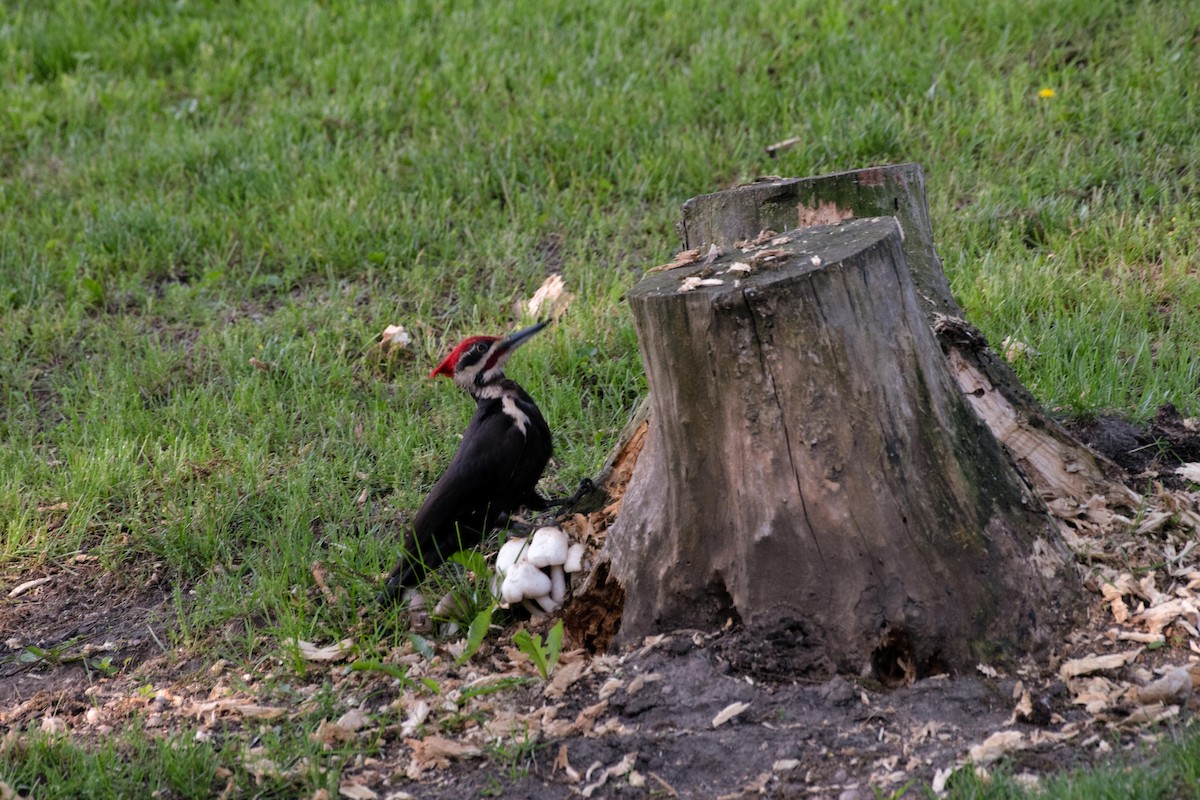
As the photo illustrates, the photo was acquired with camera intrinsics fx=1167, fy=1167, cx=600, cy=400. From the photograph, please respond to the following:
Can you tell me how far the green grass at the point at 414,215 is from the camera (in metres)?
5.01

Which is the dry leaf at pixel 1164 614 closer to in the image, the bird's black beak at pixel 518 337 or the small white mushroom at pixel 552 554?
the small white mushroom at pixel 552 554

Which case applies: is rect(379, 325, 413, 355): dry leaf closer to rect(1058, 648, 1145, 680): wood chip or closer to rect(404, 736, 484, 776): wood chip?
rect(404, 736, 484, 776): wood chip

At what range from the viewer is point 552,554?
384 centimetres

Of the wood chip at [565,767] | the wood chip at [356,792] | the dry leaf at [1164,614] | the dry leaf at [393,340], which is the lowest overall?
the dry leaf at [1164,614]

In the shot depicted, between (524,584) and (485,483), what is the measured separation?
596mm

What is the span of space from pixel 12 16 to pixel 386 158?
15.1ft

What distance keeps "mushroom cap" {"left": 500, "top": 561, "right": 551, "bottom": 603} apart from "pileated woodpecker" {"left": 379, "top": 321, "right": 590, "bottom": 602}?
357 millimetres

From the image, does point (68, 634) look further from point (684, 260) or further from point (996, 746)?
point (996, 746)

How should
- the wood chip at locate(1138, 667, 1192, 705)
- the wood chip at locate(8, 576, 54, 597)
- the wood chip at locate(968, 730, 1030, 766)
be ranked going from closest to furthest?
the wood chip at locate(968, 730, 1030, 766) < the wood chip at locate(1138, 667, 1192, 705) < the wood chip at locate(8, 576, 54, 597)

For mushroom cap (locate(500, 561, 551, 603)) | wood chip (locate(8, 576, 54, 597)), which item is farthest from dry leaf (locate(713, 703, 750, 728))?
wood chip (locate(8, 576, 54, 597))

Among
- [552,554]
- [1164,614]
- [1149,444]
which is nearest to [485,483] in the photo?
[552,554]

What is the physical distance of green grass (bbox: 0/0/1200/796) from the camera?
5012 mm

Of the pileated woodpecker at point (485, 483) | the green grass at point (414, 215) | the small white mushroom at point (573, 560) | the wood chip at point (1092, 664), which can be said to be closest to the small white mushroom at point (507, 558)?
the small white mushroom at point (573, 560)

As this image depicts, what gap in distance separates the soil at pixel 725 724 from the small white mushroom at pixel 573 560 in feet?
1.10
